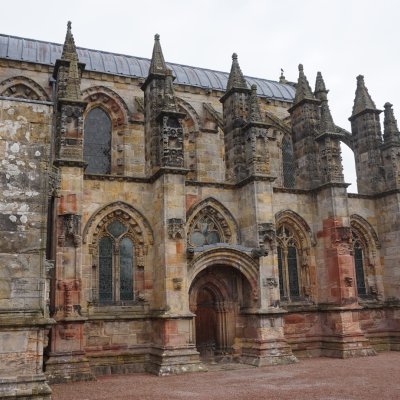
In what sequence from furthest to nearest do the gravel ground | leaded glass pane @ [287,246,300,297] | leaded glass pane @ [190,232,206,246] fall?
leaded glass pane @ [287,246,300,297] → leaded glass pane @ [190,232,206,246] → the gravel ground

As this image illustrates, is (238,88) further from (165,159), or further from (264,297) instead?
(264,297)

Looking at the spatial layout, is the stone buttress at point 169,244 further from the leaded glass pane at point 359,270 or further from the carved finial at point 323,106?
the leaded glass pane at point 359,270

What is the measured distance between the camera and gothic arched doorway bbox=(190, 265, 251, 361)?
63.6ft

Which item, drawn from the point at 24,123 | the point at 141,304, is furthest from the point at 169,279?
the point at 24,123

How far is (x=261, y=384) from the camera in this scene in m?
13.9

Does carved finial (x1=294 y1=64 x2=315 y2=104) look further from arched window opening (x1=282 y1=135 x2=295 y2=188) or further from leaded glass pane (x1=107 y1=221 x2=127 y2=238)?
leaded glass pane (x1=107 y1=221 x2=127 y2=238)

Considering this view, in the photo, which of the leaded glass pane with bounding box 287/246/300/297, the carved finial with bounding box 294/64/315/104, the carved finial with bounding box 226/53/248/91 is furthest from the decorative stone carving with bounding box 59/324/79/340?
the carved finial with bounding box 294/64/315/104

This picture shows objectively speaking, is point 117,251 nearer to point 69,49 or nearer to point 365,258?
point 69,49

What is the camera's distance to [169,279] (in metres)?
17.2

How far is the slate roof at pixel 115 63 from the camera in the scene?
83.0 ft

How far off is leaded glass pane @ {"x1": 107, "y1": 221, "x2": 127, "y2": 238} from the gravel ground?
491cm

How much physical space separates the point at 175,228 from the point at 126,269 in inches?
98.7

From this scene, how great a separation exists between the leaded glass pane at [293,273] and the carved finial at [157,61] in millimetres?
9027

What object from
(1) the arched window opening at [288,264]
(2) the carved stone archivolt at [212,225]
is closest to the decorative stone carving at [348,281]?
(1) the arched window opening at [288,264]
